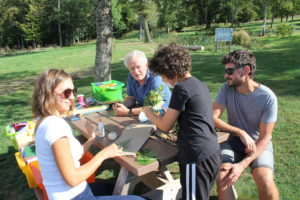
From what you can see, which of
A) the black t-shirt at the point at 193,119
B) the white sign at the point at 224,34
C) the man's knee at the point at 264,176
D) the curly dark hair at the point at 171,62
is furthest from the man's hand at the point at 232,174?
the white sign at the point at 224,34

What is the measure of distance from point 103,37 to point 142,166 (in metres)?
3.81

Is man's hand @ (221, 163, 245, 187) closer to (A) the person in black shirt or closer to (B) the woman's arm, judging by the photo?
(A) the person in black shirt

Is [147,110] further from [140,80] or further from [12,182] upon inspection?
[12,182]

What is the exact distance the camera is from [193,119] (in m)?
1.86

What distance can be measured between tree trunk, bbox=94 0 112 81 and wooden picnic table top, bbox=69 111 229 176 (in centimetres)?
218

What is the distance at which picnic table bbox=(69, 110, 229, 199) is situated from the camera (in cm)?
181

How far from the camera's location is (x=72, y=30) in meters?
39.2

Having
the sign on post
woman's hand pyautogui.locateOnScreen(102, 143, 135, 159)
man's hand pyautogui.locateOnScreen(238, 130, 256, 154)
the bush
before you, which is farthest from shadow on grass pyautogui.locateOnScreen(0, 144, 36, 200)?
the bush

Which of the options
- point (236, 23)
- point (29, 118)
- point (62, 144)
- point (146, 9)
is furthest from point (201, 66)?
point (236, 23)

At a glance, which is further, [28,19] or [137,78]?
[28,19]

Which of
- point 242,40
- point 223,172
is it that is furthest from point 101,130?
point 242,40

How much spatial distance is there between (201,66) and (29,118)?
6590mm

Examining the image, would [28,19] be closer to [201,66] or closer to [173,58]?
[201,66]

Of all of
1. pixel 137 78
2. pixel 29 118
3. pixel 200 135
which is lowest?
pixel 29 118
